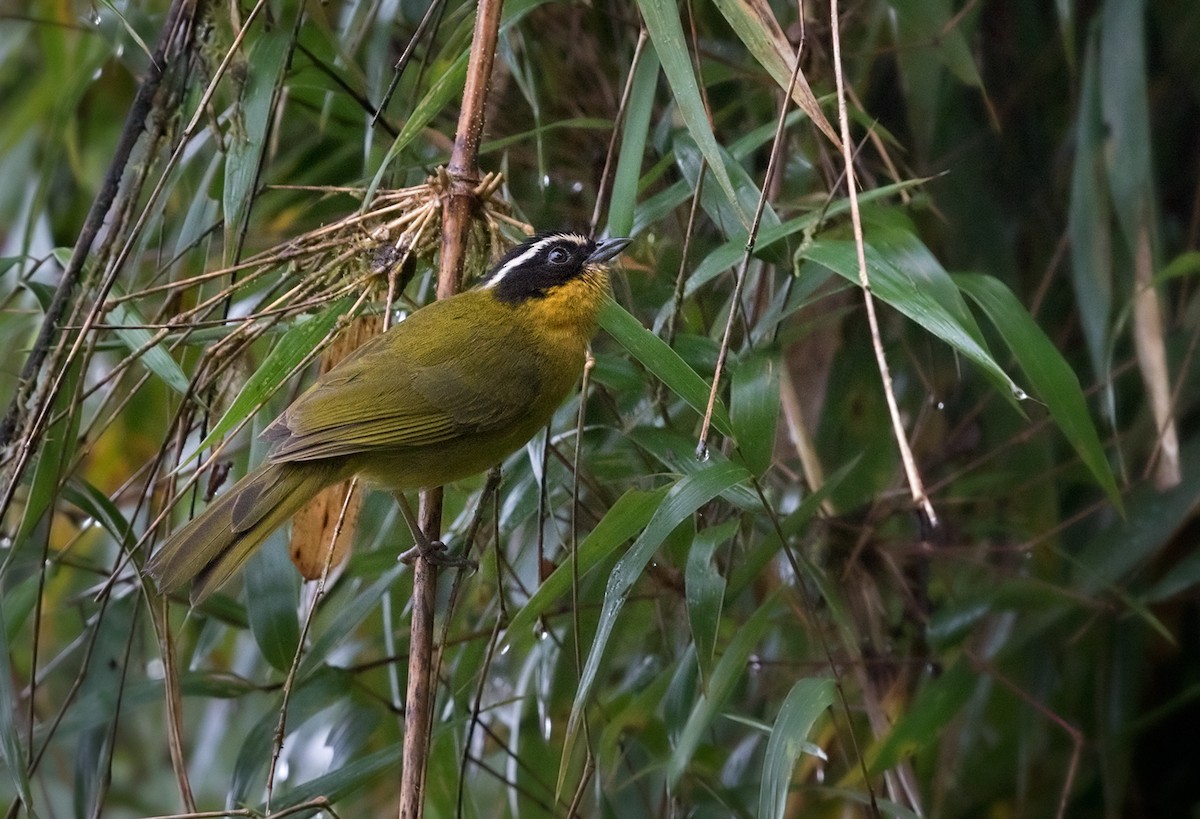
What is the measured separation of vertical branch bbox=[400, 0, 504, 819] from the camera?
1953 mm

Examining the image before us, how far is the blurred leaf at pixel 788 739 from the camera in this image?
2.08 m

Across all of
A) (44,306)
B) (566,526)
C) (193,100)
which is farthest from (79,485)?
(566,526)

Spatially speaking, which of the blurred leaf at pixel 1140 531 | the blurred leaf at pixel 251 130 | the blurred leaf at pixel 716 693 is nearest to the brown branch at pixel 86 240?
the blurred leaf at pixel 251 130

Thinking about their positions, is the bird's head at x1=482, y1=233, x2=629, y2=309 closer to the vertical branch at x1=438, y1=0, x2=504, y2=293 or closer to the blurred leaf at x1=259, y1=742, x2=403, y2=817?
the vertical branch at x1=438, y1=0, x2=504, y2=293

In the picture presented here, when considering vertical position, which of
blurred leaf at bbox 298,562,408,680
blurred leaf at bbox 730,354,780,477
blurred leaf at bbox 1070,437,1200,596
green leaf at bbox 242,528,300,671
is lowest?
blurred leaf at bbox 1070,437,1200,596

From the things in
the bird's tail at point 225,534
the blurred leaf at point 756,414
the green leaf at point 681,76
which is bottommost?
the blurred leaf at point 756,414

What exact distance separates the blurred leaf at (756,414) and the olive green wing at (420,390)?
19.4 inches

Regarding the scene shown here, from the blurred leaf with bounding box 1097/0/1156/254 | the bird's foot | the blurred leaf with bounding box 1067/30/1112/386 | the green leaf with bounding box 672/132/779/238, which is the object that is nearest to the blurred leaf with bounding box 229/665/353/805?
the bird's foot

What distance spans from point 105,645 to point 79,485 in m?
0.68

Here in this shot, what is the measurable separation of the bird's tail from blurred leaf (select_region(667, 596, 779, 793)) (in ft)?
2.81

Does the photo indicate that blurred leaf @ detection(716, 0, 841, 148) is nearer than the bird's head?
Yes

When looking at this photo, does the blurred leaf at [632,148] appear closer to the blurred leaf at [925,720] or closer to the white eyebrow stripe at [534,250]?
the white eyebrow stripe at [534,250]

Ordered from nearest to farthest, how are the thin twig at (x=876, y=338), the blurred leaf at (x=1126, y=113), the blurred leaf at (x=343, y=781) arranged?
the thin twig at (x=876, y=338) < the blurred leaf at (x=343, y=781) < the blurred leaf at (x=1126, y=113)

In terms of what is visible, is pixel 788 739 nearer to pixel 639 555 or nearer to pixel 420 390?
pixel 639 555
